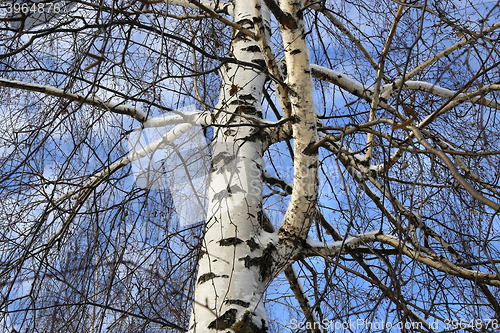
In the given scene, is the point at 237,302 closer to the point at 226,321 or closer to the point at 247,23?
the point at 226,321

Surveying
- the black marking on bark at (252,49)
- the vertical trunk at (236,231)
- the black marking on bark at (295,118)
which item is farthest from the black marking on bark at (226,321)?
the black marking on bark at (252,49)

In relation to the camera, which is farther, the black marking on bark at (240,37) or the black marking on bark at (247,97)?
the black marking on bark at (240,37)

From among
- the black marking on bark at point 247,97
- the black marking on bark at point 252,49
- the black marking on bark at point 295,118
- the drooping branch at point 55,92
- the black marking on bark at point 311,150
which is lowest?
the black marking on bark at point 311,150

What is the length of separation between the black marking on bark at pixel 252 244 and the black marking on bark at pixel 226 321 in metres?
0.31

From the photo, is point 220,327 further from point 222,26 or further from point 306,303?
point 222,26

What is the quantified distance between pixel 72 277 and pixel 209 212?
0.82 meters

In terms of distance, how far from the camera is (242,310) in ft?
4.81

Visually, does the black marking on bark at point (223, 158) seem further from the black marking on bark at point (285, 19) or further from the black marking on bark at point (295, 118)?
the black marking on bark at point (285, 19)

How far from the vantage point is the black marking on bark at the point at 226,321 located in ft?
4.66

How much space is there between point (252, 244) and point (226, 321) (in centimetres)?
38

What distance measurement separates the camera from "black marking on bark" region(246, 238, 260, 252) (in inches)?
66.0

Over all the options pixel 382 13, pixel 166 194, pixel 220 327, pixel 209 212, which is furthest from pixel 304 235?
pixel 382 13

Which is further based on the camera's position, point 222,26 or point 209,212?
point 222,26

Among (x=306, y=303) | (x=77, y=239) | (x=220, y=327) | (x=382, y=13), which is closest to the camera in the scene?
(x=220, y=327)
